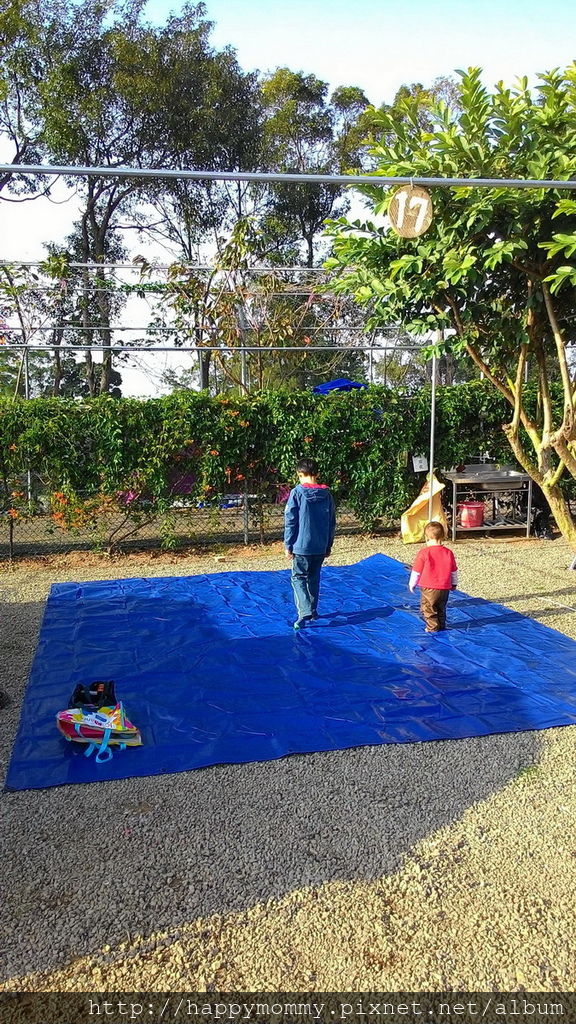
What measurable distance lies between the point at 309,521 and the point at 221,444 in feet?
13.5

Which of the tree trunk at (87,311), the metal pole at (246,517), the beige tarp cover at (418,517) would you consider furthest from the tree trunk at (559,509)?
the tree trunk at (87,311)

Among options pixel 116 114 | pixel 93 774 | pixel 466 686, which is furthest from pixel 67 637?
pixel 116 114

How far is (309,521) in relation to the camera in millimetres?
6477

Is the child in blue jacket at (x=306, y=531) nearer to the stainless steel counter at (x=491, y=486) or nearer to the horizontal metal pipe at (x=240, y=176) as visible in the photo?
the horizontal metal pipe at (x=240, y=176)

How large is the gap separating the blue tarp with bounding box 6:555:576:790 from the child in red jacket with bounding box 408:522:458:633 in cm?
16

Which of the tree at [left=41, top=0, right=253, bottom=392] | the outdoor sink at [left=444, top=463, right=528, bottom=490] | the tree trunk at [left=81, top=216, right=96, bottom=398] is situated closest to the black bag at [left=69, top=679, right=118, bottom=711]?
the outdoor sink at [left=444, top=463, right=528, bottom=490]

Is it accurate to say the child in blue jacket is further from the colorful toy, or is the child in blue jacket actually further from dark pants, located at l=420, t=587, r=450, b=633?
the colorful toy

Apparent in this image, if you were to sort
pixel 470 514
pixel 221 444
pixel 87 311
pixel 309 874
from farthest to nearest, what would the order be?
pixel 87 311
pixel 470 514
pixel 221 444
pixel 309 874

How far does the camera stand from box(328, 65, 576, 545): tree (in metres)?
5.26

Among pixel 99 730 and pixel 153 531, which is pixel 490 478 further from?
pixel 99 730

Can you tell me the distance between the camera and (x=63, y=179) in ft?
76.2

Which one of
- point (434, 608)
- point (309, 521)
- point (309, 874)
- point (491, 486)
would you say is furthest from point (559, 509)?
point (309, 874)

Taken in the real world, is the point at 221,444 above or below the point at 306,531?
above

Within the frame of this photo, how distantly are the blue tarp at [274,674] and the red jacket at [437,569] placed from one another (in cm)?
46
